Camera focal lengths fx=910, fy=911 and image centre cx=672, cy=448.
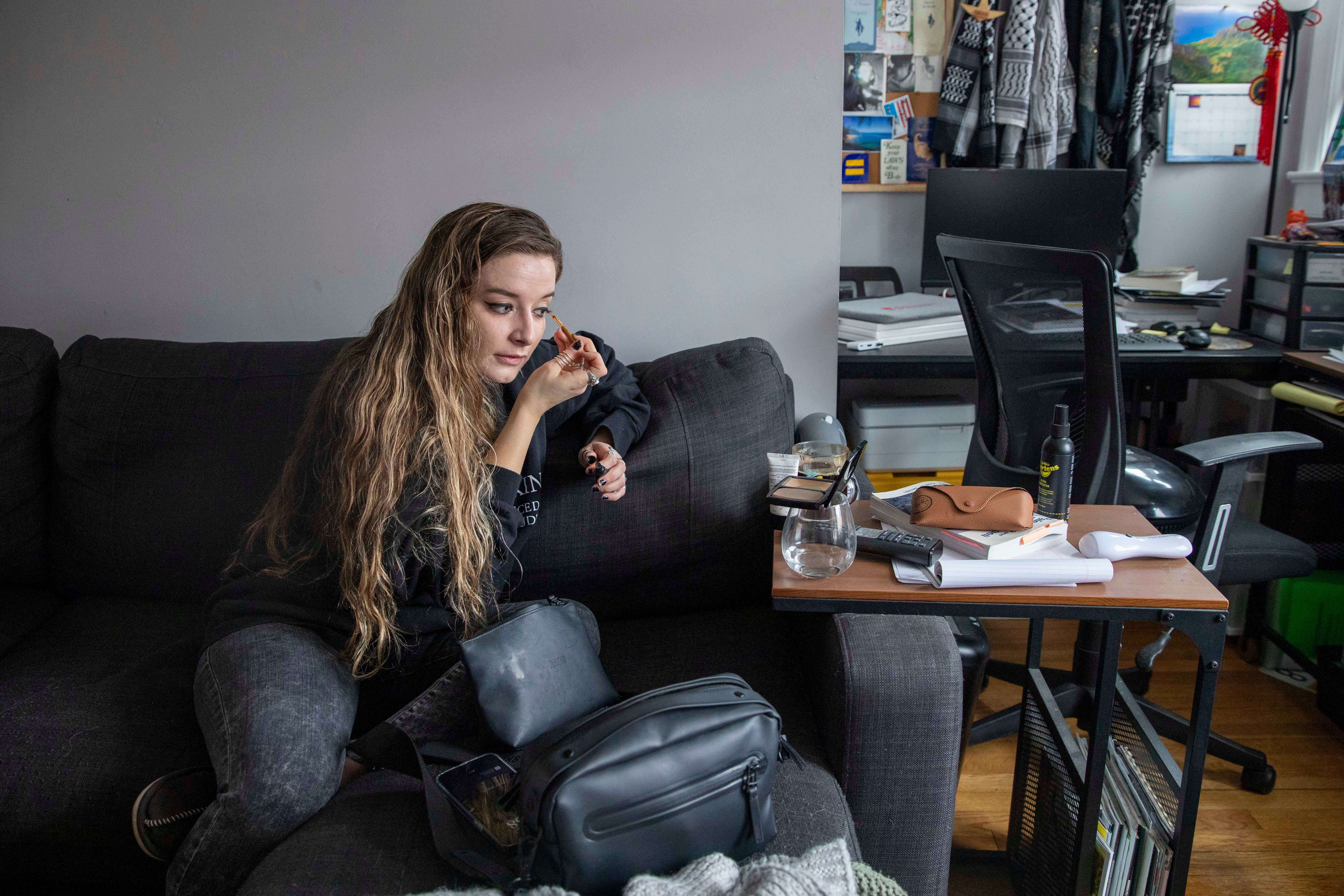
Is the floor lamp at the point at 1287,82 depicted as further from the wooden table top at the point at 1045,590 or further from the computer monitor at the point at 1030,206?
the wooden table top at the point at 1045,590

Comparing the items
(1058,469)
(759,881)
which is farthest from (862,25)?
(759,881)

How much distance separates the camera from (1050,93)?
2756mm

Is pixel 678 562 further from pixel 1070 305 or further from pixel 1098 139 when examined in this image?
pixel 1098 139

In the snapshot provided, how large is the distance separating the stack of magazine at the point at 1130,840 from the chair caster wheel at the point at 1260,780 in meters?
0.66

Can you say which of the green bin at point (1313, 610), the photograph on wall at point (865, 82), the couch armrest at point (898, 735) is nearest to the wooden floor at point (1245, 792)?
the green bin at point (1313, 610)

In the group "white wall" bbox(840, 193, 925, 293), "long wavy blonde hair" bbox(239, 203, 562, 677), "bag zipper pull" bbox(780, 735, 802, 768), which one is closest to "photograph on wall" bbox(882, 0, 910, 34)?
"white wall" bbox(840, 193, 925, 293)

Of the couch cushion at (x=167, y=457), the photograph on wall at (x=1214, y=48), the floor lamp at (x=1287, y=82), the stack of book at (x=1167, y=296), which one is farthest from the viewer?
the photograph on wall at (x=1214, y=48)

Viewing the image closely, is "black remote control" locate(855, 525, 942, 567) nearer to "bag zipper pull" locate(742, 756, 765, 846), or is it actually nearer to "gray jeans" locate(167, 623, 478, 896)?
"bag zipper pull" locate(742, 756, 765, 846)

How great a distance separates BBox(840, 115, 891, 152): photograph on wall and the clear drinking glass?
2044mm

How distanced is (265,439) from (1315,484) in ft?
7.88

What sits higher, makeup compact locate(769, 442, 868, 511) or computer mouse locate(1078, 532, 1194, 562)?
makeup compact locate(769, 442, 868, 511)

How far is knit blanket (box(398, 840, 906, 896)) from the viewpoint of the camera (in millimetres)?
930

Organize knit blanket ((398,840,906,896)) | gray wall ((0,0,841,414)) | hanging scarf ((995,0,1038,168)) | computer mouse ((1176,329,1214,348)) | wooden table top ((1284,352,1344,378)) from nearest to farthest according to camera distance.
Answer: knit blanket ((398,840,906,896)) < gray wall ((0,0,841,414)) < wooden table top ((1284,352,1344,378)) < computer mouse ((1176,329,1214,348)) < hanging scarf ((995,0,1038,168))

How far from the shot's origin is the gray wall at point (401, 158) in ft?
6.30
